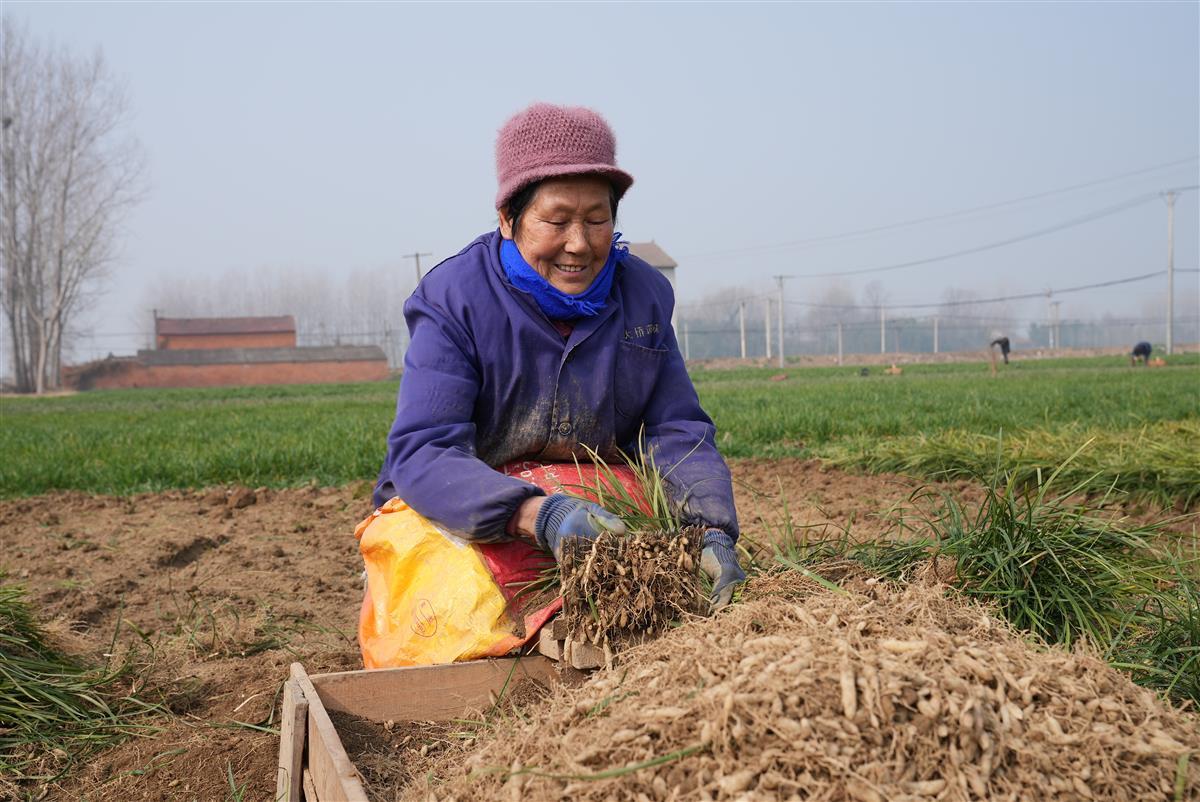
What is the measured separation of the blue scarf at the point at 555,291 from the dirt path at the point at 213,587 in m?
0.77

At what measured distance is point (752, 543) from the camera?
329 centimetres

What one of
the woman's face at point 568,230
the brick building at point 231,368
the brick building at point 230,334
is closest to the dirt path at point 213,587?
the woman's face at point 568,230

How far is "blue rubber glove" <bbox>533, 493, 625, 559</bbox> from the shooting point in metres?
2.30

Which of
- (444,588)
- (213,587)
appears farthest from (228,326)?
(444,588)

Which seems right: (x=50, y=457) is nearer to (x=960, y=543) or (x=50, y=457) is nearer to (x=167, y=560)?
(x=167, y=560)

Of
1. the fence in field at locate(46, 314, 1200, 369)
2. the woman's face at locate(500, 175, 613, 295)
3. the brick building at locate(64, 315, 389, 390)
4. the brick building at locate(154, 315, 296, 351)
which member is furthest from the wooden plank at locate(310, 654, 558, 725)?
the fence in field at locate(46, 314, 1200, 369)

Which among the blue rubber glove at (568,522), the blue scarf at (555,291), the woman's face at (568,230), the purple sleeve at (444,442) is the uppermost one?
the woman's face at (568,230)

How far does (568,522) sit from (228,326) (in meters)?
67.1

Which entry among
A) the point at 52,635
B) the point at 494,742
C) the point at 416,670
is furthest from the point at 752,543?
the point at 52,635

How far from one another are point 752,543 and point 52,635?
2362mm

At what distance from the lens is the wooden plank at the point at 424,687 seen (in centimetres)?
238

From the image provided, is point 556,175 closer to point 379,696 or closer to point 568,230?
point 568,230

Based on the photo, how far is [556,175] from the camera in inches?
108

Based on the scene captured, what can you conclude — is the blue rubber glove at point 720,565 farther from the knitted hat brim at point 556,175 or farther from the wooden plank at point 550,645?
the knitted hat brim at point 556,175
